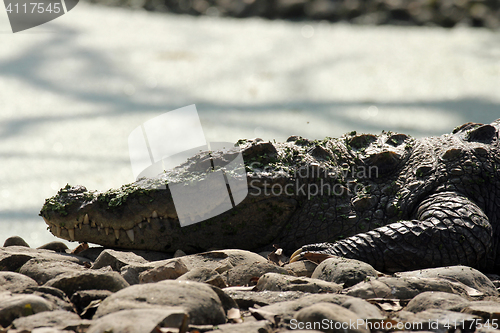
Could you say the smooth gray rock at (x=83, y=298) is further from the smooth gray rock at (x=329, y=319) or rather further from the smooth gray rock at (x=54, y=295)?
the smooth gray rock at (x=329, y=319)

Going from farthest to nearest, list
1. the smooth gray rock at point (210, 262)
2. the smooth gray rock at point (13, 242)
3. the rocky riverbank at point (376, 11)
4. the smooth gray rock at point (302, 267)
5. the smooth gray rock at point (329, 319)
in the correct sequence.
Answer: the rocky riverbank at point (376, 11), the smooth gray rock at point (13, 242), the smooth gray rock at point (302, 267), the smooth gray rock at point (210, 262), the smooth gray rock at point (329, 319)

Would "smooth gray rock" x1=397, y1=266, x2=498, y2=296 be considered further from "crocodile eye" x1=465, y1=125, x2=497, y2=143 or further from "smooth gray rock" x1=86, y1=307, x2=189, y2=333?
"crocodile eye" x1=465, y1=125, x2=497, y2=143

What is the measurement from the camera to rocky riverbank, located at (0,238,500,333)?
1348 mm

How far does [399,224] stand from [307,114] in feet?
9.63

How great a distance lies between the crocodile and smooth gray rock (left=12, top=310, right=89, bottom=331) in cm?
139

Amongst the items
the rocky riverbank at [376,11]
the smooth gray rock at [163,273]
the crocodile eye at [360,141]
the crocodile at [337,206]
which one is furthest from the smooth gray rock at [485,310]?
the rocky riverbank at [376,11]

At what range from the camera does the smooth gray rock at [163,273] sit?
2.02 metres

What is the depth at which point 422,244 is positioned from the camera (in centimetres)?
272

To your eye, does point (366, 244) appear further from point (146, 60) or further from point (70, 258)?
point (146, 60)

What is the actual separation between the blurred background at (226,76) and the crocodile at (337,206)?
134 centimetres

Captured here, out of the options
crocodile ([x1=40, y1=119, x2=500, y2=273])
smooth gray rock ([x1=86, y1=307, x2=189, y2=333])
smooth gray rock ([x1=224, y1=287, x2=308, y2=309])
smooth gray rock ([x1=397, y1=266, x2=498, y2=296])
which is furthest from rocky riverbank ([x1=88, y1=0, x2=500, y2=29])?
smooth gray rock ([x1=86, y1=307, x2=189, y2=333])

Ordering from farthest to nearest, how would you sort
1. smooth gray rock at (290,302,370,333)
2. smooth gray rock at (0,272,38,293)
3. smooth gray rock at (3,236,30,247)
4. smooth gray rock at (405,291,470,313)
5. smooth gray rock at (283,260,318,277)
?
smooth gray rock at (3,236,30,247) < smooth gray rock at (283,260,318,277) < smooth gray rock at (0,272,38,293) < smooth gray rock at (405,291,470,313) < smooth gray rock at (290,302,370,333)

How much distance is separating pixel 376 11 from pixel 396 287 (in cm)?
730

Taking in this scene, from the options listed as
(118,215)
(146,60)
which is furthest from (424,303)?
(146,60)
